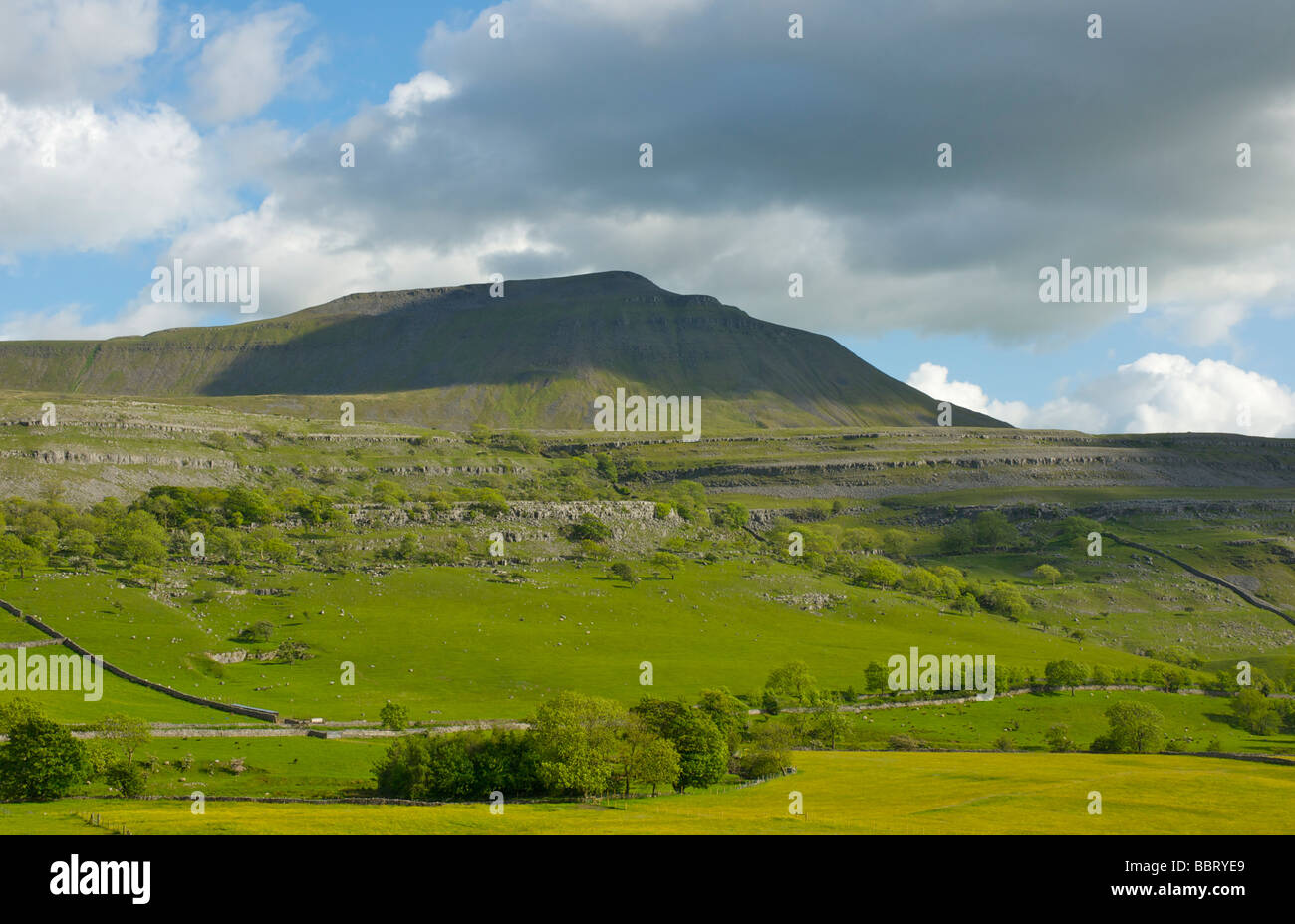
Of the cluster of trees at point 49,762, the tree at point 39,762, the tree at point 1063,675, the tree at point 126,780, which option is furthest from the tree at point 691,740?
the tree at point 1063,675

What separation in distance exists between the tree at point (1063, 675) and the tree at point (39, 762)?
105m

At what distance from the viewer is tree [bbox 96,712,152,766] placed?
77375 mm

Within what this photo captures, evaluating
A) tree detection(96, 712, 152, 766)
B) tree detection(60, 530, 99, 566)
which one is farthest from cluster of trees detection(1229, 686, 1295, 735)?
tree detection(60, 530, 99, 566)

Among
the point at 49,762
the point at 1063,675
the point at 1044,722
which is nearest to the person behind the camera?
the point at 49,762

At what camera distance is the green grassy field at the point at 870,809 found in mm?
52344

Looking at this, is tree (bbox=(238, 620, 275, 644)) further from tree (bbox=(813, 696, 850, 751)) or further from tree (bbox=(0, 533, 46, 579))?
tree (bbox=(813, 696, 850, 751))

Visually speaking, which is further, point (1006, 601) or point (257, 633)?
point (1006, 601)

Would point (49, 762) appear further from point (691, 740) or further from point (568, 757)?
point (691, 740)

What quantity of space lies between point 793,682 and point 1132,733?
33.8 meters

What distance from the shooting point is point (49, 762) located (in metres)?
69.7

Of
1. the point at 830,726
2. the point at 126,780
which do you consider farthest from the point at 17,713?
the point at 830,726

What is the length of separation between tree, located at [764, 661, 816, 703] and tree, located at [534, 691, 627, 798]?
41.9 m

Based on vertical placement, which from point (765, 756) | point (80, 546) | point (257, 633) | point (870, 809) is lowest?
point (765, 756)

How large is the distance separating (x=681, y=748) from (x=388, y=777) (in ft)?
68.5
